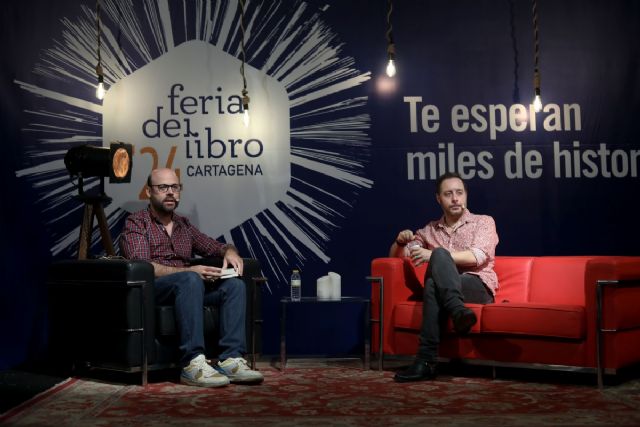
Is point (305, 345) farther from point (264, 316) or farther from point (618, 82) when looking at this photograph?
point (618, 82)

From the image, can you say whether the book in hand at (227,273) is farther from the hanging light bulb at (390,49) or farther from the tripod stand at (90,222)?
the hanging light bulb at (390,49)

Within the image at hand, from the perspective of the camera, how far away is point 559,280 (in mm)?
4012

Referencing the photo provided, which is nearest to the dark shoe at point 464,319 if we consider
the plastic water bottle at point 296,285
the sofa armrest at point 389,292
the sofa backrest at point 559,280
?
the sofa armrest at point 389,292

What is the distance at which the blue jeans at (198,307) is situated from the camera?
3607 millimetres

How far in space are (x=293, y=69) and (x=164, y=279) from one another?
188 cm

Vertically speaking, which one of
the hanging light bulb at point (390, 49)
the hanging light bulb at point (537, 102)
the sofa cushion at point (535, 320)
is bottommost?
the sofa cushion at point (535, 320)

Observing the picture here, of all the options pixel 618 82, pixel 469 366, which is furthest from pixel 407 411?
pixel 618 82

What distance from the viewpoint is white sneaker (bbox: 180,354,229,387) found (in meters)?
3.46

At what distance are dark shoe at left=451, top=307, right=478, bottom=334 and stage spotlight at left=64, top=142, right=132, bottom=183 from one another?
2.13 m

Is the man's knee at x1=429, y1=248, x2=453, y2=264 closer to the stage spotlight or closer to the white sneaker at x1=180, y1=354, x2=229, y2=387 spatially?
the white sneaker at x1=180, y1=354, x2=229, y2=387

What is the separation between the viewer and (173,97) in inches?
192

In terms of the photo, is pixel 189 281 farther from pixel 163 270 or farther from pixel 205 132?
pixel 205 132

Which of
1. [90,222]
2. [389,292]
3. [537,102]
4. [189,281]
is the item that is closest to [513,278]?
[389,292]

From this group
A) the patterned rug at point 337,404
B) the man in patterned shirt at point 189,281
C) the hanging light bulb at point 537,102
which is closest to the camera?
the patterned rug at point 337,404
